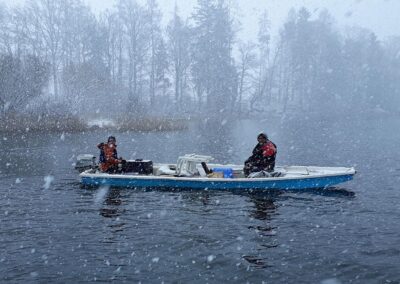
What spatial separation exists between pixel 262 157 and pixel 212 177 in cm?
202

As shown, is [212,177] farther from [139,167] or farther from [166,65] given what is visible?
[166,65]

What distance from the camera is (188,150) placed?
28.2 meters

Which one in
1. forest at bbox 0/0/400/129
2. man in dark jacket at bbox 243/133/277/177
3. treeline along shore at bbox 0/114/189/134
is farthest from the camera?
forest at bbox 0/0/400/129

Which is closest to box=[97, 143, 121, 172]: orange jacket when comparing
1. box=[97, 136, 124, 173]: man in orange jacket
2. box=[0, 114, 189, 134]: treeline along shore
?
box=[97, 136, 124, 173]: man in orange jacket

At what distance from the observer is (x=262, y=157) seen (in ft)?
53.8

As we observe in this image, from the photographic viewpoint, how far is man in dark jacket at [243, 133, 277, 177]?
16172mm

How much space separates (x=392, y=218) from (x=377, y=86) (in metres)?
72.3

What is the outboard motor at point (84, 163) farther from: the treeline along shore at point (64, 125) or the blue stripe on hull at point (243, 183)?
the treeline along shore at point (64, 125)

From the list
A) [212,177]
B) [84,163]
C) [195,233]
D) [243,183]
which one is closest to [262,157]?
[243,183]

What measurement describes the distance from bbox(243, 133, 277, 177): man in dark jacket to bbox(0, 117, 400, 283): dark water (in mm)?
1307

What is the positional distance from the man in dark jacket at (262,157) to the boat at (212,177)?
402mm

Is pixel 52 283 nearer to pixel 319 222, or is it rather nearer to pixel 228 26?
pixel 319 222

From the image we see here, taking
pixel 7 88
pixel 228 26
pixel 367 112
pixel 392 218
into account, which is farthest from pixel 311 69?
pixel 392 218

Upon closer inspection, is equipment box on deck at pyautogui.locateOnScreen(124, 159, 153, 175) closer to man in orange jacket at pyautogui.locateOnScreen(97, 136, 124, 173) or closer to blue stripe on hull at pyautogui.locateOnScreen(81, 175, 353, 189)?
man in orange jacket at pyautogui.locateOnScreen(97, 136, 124, 173)
